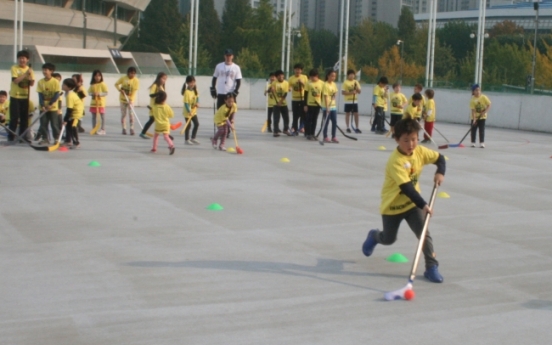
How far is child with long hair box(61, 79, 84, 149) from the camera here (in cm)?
1587

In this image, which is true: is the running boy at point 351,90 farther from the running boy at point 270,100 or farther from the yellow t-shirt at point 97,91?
the yellow t-shirt at point 97,91

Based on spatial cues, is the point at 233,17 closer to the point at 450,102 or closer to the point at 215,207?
the point at 450,102

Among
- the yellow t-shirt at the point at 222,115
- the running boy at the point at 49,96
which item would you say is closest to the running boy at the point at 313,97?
the yellow t-shirt at the point at 222,115

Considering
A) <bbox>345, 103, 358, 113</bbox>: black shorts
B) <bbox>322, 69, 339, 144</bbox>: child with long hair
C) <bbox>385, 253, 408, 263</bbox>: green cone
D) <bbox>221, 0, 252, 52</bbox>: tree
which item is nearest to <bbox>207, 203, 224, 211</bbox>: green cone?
<bbox>385, 253, 408, 263</bbox>: green cone

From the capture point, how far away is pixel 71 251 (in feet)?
25.7

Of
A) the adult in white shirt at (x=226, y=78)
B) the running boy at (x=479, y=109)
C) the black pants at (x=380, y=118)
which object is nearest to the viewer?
the adult in white shirt at (x=226, y=78)

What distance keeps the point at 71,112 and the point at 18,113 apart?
4.16 ft

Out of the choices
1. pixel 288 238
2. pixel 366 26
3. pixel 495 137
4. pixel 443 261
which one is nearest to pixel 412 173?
pixel 443 261

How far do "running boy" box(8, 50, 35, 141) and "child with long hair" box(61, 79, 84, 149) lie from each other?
72 cm

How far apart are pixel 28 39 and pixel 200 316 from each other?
5059 cm

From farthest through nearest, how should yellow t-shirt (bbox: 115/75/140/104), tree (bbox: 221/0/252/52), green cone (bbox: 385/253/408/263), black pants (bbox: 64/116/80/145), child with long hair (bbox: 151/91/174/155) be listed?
1. tree (bbox: 221/0/252/52)
2. yellow t-shirt (bbox: 115/75/140/104)
3. black pants (bbox: 64/116/80/145)
4. child with long hair (bbox: 151/91/174/155)
5. green cone (bbox: 385/253/408/263)

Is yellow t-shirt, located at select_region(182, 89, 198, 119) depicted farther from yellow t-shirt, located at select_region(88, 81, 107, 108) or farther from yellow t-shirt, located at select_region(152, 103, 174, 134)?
yellow t-shirt, located at select_region(88, 81, 107, 108)

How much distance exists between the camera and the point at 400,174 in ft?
22.5

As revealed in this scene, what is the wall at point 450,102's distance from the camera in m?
27.7
